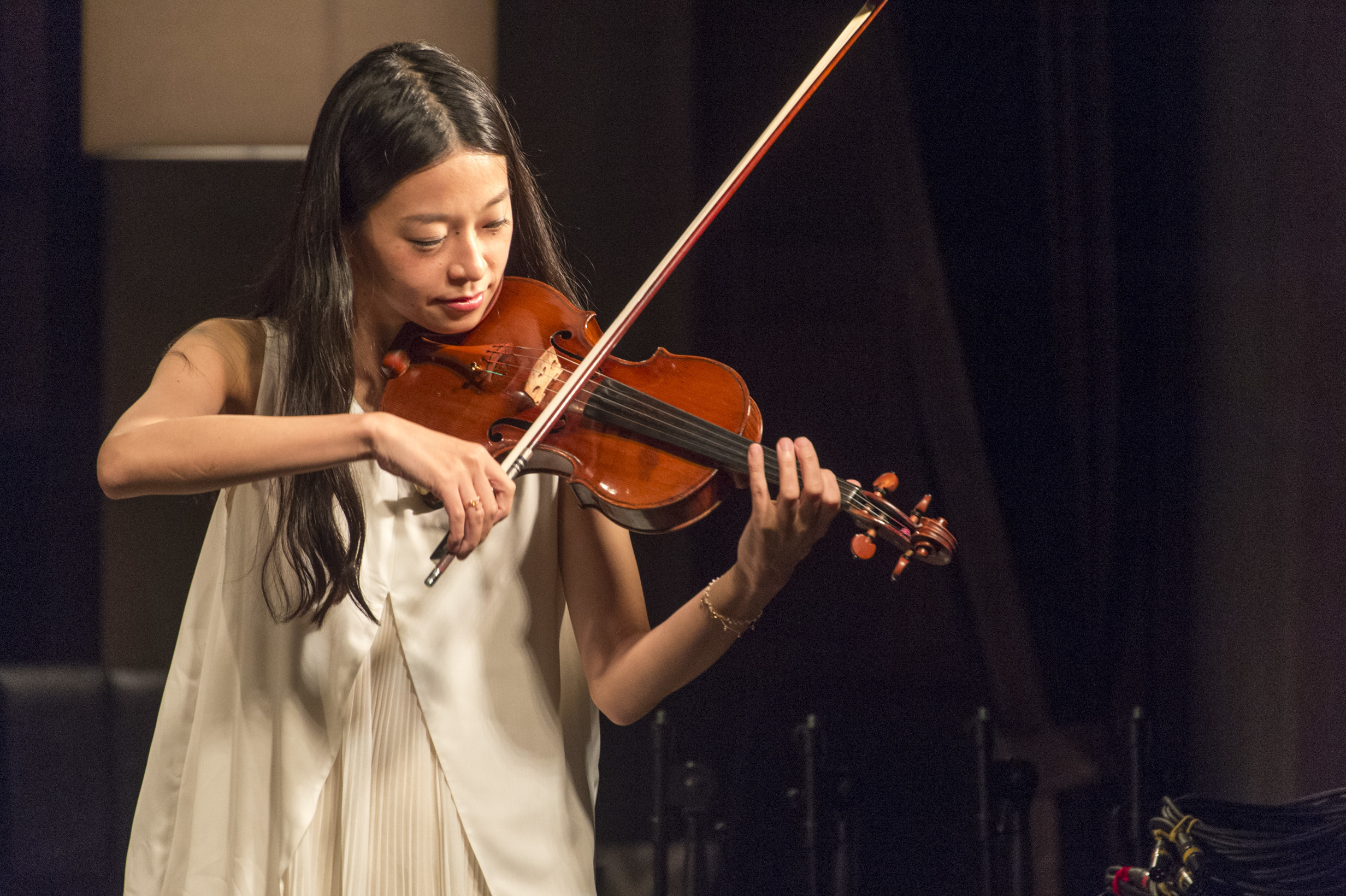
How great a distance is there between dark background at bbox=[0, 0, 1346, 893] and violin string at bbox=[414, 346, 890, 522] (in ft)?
2.16

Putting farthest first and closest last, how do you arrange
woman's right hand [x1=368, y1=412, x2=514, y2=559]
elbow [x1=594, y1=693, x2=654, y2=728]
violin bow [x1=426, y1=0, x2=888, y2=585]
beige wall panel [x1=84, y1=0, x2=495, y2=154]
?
beige wall panel [x1=84, y1=0, x2=495, y2=154] → elbow [x1=594, y1=693, x2=654, y2=728] → violin bow [x1=426, y1=0, x2=888, y2=585] → woman's right hand [x1=368, y1=412, x2=514, y2=559]

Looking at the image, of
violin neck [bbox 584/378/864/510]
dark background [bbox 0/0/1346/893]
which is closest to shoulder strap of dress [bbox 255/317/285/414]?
violin neck [bbox 584/378/864/510]

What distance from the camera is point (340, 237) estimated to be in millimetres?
878

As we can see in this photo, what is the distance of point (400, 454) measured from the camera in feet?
2.39

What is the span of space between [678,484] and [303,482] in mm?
288

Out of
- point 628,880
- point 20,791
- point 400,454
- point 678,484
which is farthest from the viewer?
point 628,880

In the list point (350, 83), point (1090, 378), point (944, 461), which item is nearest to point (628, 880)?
point (944, 461)

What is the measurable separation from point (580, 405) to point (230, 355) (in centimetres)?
28

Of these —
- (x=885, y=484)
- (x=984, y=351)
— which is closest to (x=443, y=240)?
(x=885, y=484)

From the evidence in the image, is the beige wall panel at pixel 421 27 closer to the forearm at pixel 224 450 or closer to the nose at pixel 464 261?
the nose at pixel 464 261

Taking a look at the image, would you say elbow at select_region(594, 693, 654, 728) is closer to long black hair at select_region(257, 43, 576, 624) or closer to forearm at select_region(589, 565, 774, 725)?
forearm at select_region(589, 565, 774, 725)

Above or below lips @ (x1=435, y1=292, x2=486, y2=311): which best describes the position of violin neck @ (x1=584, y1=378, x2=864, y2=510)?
below

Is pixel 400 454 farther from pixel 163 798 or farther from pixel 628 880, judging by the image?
pixel 628 880

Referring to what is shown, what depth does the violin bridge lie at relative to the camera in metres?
0.86
